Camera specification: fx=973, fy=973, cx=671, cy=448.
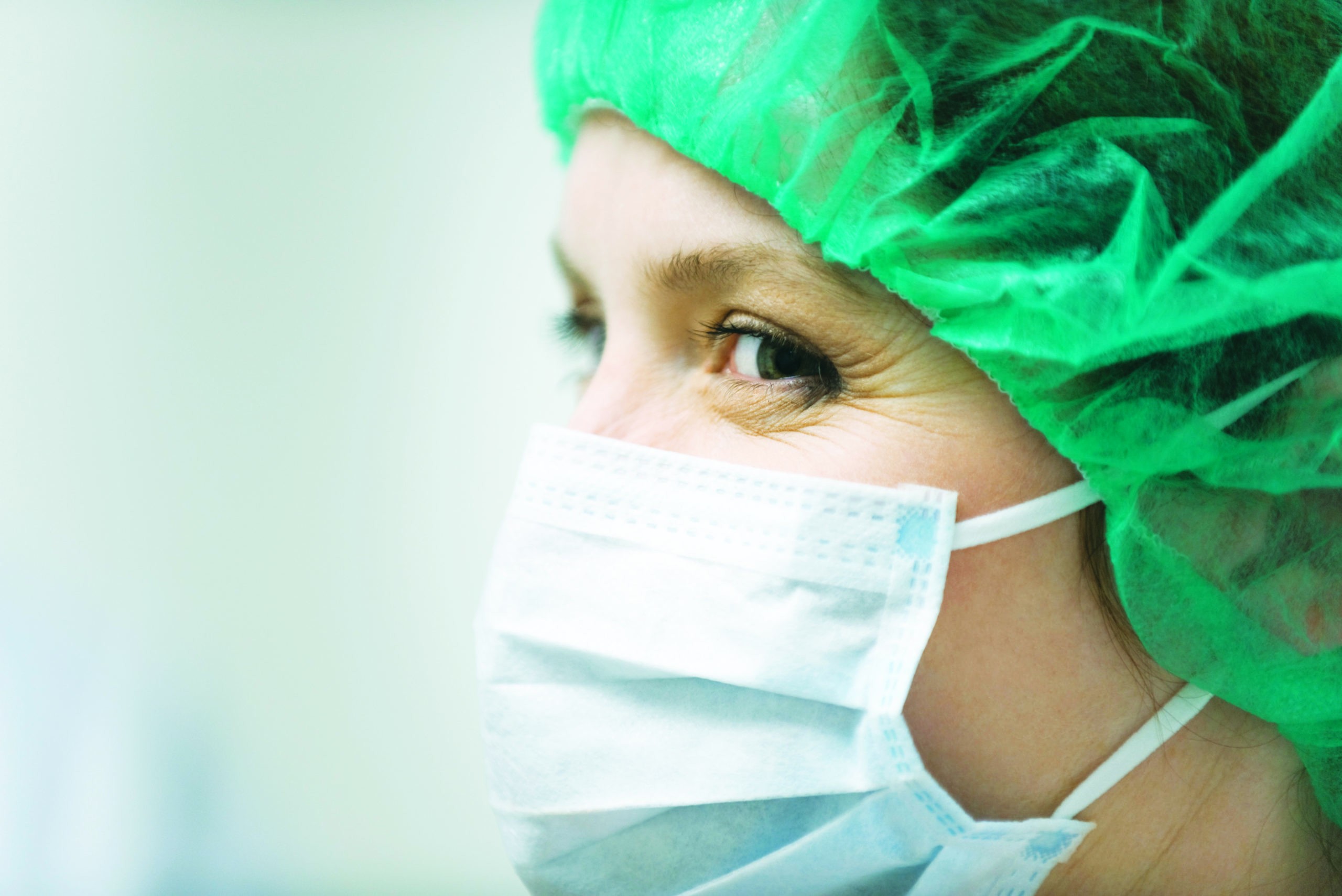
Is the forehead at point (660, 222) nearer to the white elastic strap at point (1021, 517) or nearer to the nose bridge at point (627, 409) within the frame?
the nose bridge at point (627, 409)

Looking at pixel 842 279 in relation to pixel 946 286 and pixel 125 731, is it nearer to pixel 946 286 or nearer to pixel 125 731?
pixel 946 286

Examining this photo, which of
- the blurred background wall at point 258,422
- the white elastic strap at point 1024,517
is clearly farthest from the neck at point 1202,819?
the blurred background wall at point 258,422

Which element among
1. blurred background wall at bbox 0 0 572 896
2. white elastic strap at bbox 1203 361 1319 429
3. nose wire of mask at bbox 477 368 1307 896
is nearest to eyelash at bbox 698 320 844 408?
nose wire of mask at bbox 477 368 1307 896

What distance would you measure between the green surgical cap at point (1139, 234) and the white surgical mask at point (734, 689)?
0.09 m

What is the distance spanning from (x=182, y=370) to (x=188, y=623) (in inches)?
18.5

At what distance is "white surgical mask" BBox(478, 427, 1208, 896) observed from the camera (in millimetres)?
854

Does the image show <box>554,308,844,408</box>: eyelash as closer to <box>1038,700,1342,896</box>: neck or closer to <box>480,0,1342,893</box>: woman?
<box>480,0,1342,893</box>: woman

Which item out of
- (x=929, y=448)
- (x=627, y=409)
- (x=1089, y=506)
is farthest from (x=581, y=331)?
(x=1089, y=506)

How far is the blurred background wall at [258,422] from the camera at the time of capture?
175 cm

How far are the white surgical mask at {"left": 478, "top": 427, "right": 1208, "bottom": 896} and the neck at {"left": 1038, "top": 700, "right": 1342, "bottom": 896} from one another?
30 mm

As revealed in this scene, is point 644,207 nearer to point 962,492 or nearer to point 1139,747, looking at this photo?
point 962,492

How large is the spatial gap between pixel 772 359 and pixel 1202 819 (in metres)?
0.59

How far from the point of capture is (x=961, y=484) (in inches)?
33.8

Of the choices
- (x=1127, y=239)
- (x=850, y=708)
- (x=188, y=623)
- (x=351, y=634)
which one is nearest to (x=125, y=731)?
(x=188, y=623)
